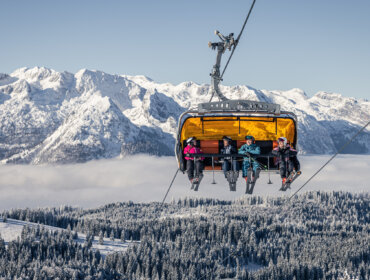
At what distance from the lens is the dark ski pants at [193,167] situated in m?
38.4

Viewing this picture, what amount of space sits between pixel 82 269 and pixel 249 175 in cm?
17158

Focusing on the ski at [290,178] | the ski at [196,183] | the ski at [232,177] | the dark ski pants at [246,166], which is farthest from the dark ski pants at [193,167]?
the ski at [290,178]

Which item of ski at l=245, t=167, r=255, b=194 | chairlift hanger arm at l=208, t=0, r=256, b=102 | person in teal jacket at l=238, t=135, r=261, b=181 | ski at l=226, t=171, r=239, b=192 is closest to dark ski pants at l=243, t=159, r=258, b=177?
person in teal jacket at l=238, t=135, r=261, b=181

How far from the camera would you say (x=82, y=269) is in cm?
19512

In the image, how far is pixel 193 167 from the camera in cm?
3894

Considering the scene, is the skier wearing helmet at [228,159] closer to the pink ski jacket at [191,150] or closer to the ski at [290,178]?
the pink ski jacket at [191,150]

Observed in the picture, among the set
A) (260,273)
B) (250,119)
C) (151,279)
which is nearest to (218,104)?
(250,119)

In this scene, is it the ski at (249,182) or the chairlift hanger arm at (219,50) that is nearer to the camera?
the chairlift hanger arm at (219,50)

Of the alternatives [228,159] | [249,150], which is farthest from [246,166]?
[228,159]

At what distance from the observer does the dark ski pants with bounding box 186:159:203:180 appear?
38447 mm

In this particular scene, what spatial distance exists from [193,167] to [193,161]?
1.61 feet

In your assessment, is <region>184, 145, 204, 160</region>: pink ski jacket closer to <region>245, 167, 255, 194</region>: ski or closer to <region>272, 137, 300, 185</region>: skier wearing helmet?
<region>245, 167, 255, 194</region>: ski

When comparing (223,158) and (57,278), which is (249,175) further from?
(57,278)

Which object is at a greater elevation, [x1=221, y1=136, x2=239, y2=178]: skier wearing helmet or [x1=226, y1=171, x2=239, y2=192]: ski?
[x1=221, y1=136, x2=239, y2=178]: skier wearing helmet
